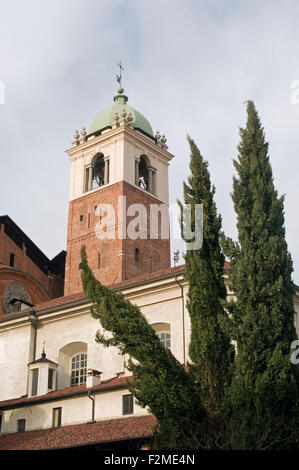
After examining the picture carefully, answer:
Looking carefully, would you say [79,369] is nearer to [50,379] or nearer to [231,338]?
[50,379]

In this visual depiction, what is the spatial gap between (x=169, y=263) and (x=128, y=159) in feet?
22.5

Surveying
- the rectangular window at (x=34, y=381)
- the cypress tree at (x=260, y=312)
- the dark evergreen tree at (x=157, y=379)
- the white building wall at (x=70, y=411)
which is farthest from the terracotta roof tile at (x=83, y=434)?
the cypress tree at (x=260, y=312)

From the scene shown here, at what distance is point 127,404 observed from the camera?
67.4ft

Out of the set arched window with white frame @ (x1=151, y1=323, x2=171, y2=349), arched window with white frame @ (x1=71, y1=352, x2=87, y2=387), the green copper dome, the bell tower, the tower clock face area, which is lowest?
arched window with white frame @ (x1=71, y1=352, x2=87, y2=387)

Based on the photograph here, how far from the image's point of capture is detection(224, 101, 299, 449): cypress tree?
1294 centimetres

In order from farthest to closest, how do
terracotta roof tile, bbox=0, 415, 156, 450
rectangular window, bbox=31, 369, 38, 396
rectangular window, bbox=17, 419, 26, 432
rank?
1. rectangular window, bbox=31, 369, 38, 396
2. rectangular window, bbox=17, 419, 26, 432
3. terracotta roof tile, bbox=0, 415, 156, 450

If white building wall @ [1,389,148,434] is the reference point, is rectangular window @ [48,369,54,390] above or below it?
above

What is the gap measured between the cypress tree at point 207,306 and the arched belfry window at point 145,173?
24253 millimetres

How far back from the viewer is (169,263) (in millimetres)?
39031

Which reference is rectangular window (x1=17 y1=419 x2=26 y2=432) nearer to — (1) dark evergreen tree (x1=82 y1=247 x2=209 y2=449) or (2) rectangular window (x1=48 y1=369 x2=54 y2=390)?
(2) rectangular window (x1=48 y1=369 x2=54 y2=390)

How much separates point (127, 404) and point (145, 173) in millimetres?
22726

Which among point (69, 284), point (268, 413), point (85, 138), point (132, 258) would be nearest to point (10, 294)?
point (69, 284)

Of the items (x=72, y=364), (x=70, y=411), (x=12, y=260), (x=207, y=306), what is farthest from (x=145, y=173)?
(x=207, y=306)

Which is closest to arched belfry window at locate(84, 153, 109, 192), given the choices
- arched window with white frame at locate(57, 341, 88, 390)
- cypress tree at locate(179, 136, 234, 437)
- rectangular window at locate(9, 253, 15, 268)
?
rectangular window at locate(9, 253, 15, 268)
